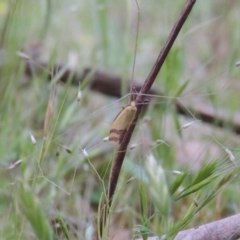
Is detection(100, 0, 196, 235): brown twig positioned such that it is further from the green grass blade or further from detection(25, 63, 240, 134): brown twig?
detection(25, 63, 240, 134): brown twig

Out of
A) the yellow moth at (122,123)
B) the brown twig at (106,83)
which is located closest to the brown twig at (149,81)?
the yellow moth at (122,123)

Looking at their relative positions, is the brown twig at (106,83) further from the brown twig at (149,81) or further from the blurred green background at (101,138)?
the brown twig at (149,81)

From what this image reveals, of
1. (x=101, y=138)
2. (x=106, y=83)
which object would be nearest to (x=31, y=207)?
(x=101, y=138)

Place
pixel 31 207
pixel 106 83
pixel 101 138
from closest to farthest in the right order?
pixel 31 207
pixel 101 138
pixel 106 83

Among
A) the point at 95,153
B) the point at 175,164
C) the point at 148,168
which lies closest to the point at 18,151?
the point at 95,153

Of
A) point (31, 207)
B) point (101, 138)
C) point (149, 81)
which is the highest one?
point (149, 81)

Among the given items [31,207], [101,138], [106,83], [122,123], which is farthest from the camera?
[106,83]

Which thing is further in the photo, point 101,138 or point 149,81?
point 101,138

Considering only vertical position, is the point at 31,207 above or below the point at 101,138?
above

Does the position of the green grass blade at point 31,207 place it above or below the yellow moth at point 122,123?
below

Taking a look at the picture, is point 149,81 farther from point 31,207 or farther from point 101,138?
point 101,138
